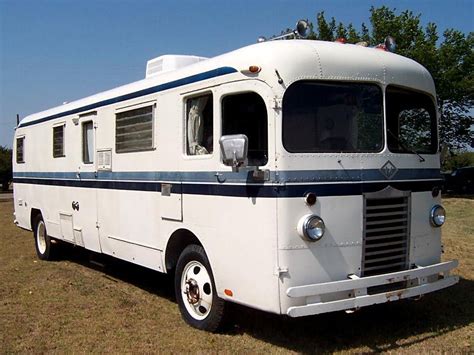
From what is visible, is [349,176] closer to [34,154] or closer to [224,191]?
[224,191]

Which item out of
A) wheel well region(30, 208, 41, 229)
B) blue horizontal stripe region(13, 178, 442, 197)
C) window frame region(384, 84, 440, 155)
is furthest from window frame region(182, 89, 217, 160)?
wheel well region(30, 208, 41, 229)

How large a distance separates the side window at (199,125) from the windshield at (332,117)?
0.97 meters

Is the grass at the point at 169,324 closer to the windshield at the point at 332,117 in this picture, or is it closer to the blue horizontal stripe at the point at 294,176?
the blue horizontal stripe at the point at 294,176

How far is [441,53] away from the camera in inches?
945

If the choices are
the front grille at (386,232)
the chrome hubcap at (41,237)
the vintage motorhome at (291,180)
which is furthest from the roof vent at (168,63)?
the chrome hubcap at (41,237)

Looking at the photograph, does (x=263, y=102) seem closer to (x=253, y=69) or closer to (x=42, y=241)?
(x=253, y=69)

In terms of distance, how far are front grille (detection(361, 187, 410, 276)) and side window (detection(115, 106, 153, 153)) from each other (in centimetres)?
267

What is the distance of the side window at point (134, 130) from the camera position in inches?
257

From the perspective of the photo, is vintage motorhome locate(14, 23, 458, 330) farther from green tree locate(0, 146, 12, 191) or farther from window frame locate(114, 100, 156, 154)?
green tree locate(0, 146, 12, 191)

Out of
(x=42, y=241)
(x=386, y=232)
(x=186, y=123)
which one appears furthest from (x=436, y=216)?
(x=42, y=241)

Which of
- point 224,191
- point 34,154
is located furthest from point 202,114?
point 34,154

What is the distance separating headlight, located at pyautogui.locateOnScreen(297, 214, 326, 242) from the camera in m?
4.78

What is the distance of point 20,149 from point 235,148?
7648 millimetres

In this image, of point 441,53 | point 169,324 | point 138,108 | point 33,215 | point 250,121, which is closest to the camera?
point 250,121
